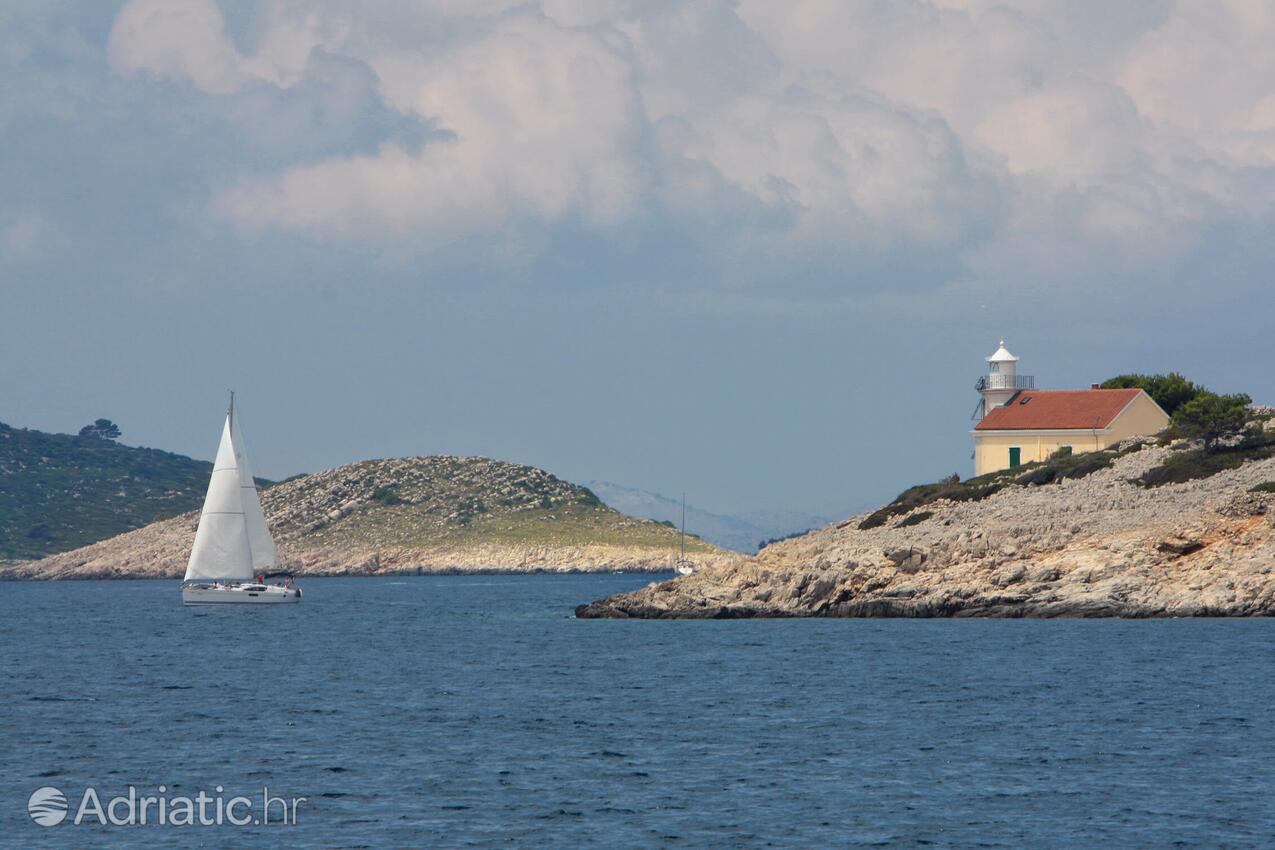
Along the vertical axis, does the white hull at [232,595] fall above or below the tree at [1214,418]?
below

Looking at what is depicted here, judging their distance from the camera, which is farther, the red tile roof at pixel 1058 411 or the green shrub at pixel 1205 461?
the red tile roof at pixel 1058 411

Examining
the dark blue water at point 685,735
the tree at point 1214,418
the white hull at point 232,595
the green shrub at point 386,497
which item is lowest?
the dark blue water at point 685,735

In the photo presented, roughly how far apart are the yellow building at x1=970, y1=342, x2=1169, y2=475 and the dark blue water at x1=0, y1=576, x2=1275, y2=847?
80.3ft

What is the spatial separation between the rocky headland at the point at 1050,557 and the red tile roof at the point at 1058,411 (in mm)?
8314

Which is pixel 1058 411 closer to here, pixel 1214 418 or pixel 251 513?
pixel 1214 418

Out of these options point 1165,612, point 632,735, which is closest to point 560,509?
point 1165,612

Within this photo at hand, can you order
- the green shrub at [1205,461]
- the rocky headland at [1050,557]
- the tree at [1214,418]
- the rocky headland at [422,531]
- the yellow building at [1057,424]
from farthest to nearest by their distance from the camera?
the rocky headland at [422,531], the yellow building at [1057,424], the tree at [1214,418], the green shrub at [1205,461], the rocky headland at [1050,557]

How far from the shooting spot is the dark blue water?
25484 millimetres

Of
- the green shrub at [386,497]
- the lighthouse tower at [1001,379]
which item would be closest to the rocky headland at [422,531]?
the green shrub at [386,497]

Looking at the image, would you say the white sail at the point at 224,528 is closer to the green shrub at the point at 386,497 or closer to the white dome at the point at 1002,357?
the white dome at the point at 1002,357

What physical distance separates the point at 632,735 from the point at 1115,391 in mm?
57790

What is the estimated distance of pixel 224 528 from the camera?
8344cm

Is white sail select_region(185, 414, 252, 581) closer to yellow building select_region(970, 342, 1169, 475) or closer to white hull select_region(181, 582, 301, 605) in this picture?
white hull select_region(181, 582, 301, 605)

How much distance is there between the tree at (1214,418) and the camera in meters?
72.6
